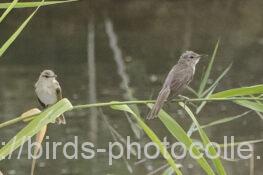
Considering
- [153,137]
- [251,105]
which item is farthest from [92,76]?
[153,137]

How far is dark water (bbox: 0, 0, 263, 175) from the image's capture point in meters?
10.5

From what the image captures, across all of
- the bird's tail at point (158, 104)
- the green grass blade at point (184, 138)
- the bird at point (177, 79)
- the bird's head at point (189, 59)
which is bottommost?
the green grass blade at point (184, 138)

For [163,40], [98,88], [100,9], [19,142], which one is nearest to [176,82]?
[19,142]

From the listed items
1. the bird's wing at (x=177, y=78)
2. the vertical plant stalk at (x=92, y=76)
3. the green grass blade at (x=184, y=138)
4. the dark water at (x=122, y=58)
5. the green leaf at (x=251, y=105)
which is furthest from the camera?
the vertical plant stalk at (x=92, y=76)

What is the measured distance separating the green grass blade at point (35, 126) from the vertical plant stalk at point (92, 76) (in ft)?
25.7

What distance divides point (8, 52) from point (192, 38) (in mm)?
3295

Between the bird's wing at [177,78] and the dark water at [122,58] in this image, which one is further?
the dark water at [122,58]

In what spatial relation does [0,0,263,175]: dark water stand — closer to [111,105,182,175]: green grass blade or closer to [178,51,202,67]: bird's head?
[178,51,202,67]: bird's head

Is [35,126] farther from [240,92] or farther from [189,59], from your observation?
[189,59]

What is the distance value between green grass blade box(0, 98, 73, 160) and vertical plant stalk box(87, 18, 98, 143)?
7.84 meters

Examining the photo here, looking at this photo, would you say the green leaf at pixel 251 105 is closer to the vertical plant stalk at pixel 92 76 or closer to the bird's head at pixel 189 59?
the bird's head at pixel 189 59

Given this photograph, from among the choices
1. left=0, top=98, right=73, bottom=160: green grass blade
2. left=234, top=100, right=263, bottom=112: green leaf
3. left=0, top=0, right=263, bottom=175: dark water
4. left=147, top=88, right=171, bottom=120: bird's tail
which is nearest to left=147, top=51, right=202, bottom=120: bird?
left=147, top=88, right=171, bottom=120: bird's tail

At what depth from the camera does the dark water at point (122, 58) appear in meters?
10.5

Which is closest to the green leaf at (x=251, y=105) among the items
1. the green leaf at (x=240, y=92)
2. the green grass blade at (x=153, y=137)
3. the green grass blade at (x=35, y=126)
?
the green leaf at (x=240, y=92)
